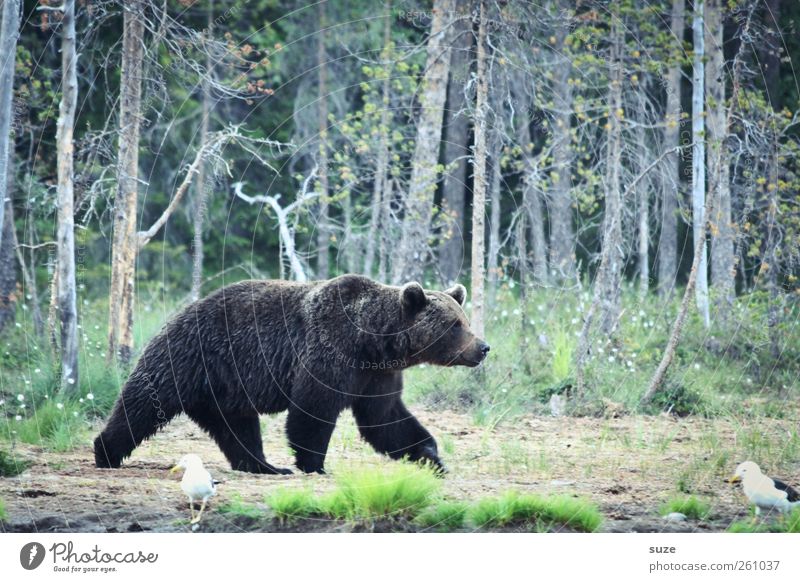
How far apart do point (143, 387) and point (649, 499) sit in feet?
Answer: 13.4

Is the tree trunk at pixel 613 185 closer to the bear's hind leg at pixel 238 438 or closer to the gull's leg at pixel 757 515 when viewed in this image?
the gull's leg at pixel 757 515

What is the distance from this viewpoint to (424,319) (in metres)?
8.42

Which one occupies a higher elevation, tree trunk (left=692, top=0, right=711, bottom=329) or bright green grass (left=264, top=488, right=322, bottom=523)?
tree trunk (left=692, top=0, right=711, bottom=329)

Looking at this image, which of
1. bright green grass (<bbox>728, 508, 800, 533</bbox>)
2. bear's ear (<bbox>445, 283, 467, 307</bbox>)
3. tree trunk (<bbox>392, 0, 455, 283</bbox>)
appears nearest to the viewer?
bright green grass (<bbox>728, 508, 800, 533</bbox>)

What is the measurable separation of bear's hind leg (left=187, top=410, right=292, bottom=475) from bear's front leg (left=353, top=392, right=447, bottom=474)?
0.82 metres

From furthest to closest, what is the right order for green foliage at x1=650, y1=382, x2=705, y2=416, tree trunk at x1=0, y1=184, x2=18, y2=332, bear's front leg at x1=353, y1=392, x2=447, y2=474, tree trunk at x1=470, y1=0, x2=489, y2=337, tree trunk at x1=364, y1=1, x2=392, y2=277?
tree trunk at x1=0, y1=184, x2=18, y2=332 < tree trunk at x1=364, y1=1, x2=392, y2=277 < green foliage at x1=650, y1=382, x2=705, y2=416 < tree trunk at x1=470, y1=0, x2=489, y2=337 < bear's front leg at x1=353, y1=392, x2=447, y2=474

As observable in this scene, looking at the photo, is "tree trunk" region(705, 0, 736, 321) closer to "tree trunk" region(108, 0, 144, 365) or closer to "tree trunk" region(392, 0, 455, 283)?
"tree trunk" region(392, 0, 455, 283)

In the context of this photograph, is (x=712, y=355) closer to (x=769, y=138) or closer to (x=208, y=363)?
(x=769, y=138)

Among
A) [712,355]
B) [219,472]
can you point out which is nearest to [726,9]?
[712,355]

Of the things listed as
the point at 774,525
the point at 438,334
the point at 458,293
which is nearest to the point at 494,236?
the point at 458,293

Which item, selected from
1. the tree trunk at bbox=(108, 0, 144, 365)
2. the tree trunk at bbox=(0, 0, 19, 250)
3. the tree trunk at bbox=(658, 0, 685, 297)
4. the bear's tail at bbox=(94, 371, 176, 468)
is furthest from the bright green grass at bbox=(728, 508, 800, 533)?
the tree trunk at bbox=(658, 0, 685, 297)

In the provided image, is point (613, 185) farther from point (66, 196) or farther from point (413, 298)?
point (66, 196)

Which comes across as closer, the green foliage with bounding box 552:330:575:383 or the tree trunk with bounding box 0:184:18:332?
the green foliage with bounding box 552:330:575:383

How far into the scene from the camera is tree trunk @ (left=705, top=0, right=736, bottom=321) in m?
10.4
